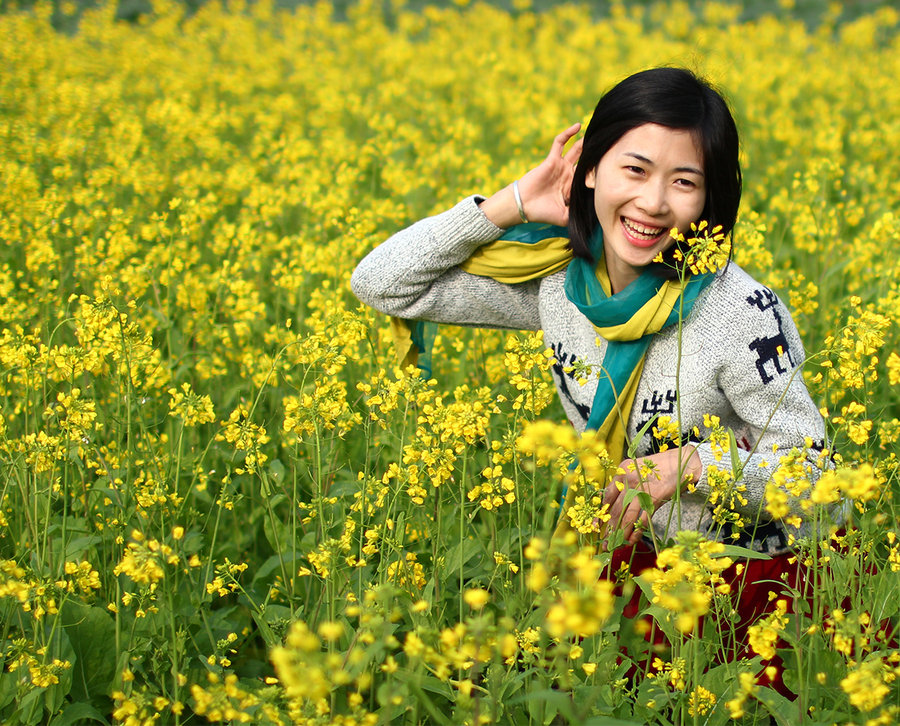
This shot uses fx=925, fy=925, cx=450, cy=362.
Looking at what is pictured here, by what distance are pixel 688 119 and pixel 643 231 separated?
1.01ft

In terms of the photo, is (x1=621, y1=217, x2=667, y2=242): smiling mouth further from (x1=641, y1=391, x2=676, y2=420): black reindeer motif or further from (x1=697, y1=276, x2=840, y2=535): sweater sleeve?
(x1=641, y1=391, x2=676, y2=420): black reindeer motif

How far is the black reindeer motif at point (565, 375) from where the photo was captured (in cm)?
275

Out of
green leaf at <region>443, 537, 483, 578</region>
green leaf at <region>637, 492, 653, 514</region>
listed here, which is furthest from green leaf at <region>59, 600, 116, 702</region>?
green leaf at <region>637, 492, 653, 514</region>

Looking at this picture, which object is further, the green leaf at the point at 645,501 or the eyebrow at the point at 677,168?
the eyebrow at the point at 677,168

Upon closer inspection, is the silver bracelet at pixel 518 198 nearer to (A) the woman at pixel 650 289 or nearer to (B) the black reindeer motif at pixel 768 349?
(A) the woman at pixel 650 289

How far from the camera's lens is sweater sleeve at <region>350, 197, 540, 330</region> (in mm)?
2771

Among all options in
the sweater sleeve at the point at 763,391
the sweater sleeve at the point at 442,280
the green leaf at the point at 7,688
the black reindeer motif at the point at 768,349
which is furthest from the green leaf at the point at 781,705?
the green leaf at the point at 7,688

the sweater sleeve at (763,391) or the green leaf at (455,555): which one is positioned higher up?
the sweater sleeve at (763,391)

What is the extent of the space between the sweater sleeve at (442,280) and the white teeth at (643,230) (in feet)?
1.42

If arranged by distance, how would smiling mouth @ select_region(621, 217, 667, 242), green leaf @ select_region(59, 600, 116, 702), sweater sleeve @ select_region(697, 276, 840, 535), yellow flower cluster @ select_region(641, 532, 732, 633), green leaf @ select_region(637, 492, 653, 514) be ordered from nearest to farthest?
yellow flower cluster @ select_region(641, 532, 732, 633) → green leaf @ select_region(637, 492, 653, 514) → green leaf @ select_region(59, 600, 116, 702) → sweater sleeve @ select_region(697, 276, 840, 535) → smiling mouth @ select_region(621, 217, 667, 242)

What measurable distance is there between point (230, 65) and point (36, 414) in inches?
275

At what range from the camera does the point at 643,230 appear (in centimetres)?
250

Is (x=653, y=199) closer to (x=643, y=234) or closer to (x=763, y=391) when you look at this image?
(x=643, y=234)

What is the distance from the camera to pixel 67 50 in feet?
28.0
